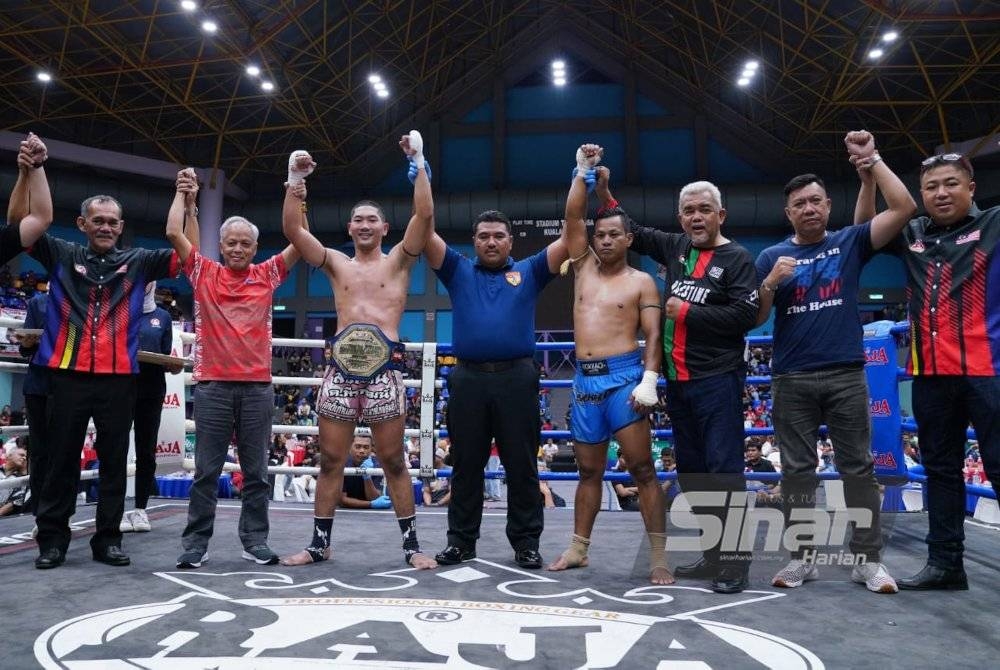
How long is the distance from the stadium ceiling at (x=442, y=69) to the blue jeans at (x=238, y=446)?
34.4 feet

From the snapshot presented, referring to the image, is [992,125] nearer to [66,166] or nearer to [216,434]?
[216,434]

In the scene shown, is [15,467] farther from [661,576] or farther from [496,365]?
[661,576]

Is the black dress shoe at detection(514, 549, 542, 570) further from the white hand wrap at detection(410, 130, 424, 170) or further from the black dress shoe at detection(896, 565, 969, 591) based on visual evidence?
the white hand wrap at detection(410, 130, 424, 170)

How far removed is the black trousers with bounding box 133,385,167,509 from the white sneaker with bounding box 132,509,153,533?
0.14 ft

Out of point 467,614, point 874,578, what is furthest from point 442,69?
point 467,614

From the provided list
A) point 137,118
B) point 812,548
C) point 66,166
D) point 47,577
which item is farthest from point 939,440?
point 66,166

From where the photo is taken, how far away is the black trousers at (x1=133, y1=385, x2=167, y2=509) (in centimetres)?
343

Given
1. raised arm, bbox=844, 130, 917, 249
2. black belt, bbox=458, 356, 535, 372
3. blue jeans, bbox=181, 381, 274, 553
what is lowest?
blue jeans, bbox=181, 381, 274, 553

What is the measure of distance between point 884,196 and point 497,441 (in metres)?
1.79

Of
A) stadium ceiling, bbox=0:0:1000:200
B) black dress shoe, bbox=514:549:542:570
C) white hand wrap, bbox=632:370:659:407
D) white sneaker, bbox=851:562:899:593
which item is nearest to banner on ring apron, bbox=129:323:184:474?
black dress shoe, bbox=514:549:542:570

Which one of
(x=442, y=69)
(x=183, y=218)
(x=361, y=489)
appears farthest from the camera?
(x=442, y=69)

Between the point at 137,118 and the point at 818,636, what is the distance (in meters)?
17.4

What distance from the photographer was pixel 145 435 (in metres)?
3.47

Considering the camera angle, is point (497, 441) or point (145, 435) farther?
point (145, 435)
